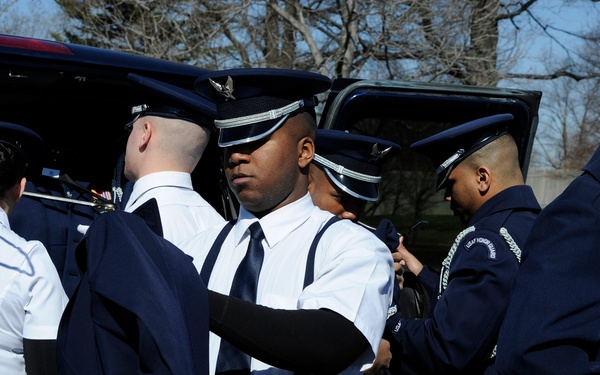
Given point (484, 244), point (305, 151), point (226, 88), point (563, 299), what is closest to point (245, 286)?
point (305, 151)

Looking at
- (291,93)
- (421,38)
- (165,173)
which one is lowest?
(165,173)

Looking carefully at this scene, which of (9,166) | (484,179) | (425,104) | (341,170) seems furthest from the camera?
(425,104)

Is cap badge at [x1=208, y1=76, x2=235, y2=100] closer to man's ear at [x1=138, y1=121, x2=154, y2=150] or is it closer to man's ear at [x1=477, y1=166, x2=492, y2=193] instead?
man's ear at [x1=138, y1=121, x2=154, y2=150]

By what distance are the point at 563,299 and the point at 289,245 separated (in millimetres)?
795

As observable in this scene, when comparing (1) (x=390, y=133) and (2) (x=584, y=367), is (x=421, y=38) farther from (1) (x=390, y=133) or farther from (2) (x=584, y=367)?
(2) (x=584, y=367)

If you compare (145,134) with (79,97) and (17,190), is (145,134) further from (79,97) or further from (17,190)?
(79,97)

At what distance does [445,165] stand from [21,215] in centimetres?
182

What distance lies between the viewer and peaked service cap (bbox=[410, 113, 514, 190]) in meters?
3.65

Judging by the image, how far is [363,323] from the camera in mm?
2207

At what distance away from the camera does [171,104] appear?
354 centimetres

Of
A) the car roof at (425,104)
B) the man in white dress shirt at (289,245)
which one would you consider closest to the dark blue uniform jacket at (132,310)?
the man in white dress shirt at (289,245)

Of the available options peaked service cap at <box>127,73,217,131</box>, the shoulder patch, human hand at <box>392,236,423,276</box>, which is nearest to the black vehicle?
peaked service cap at <box>127,73,217,131</box>

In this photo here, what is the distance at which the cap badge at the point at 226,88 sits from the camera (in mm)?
2551

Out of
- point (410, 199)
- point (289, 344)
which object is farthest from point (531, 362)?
point (410, 199)
